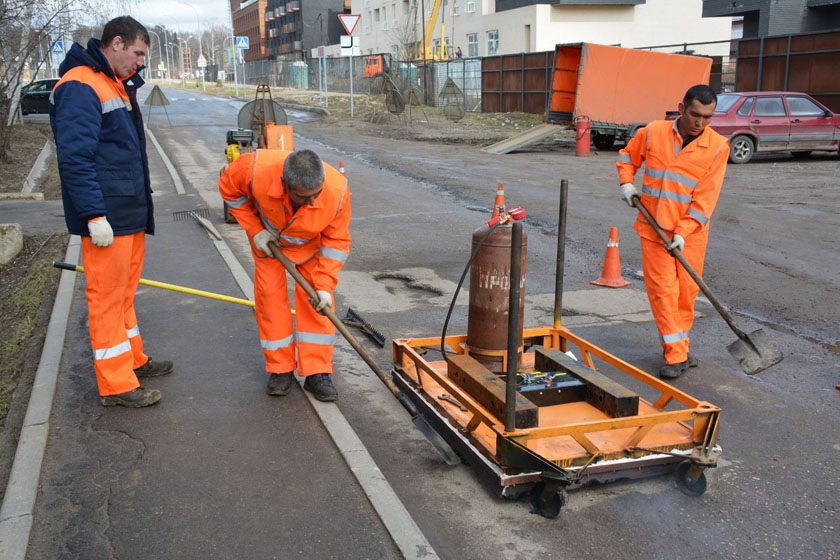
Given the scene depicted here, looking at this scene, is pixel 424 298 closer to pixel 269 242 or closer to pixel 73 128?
pixel 269 242

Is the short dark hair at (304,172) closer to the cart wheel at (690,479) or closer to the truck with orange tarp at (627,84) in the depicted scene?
the cart wheel at (690,479)

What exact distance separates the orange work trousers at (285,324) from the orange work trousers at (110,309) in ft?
2.46

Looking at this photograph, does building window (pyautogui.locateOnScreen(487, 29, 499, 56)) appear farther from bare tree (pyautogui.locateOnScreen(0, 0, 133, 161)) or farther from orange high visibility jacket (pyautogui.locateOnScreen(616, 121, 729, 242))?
orange high visibility jacket (pyautogui.locateOnScreen(616, 121, 729, 242))

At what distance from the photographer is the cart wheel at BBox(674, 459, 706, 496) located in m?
3.54

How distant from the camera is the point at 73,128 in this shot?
12.8 feet

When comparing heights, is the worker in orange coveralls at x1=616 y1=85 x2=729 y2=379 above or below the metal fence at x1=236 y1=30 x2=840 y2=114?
below

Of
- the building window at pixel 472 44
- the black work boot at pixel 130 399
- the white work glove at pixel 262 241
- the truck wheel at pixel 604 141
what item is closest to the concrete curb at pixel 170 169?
the black work boot at pixel 130 399

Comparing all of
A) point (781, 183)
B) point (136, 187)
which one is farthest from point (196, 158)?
point (136, 187)

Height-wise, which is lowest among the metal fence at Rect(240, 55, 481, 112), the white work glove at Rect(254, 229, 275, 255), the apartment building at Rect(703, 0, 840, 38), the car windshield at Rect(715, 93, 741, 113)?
the white work glove at Rect(254, 229, 275, 255)

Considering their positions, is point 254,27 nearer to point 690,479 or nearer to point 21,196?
point 21,196

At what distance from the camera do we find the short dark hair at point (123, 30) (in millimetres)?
4094

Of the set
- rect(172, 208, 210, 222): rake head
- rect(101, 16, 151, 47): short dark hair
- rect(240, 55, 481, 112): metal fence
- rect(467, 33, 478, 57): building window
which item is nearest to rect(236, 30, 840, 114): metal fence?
rect(240, 55, 481, 112): metal fence

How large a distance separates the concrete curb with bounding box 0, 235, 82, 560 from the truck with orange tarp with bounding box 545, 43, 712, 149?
16417 mm

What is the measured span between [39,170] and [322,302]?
14.4 m
